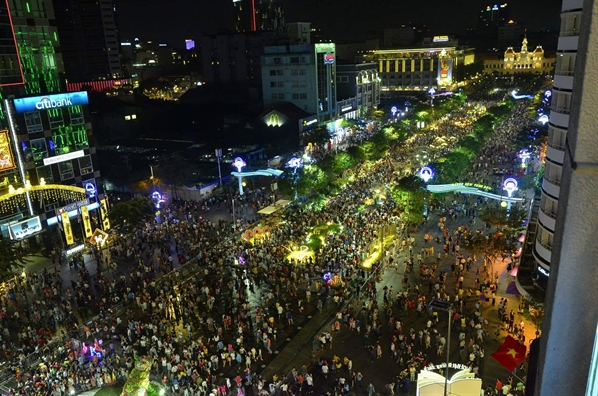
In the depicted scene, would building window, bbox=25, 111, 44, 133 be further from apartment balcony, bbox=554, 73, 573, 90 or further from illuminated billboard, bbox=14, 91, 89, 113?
apartment balcony, bbox=554, 73, 573, 90

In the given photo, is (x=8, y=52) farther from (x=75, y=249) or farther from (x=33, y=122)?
(x=75, y=249)

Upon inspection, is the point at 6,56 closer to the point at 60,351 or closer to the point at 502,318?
the point at 60,351

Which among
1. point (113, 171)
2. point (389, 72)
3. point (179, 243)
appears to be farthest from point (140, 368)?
point (389, 72)

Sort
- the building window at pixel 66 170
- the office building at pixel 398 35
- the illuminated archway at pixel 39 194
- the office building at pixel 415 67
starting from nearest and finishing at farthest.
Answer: the illuminated archway at pixel 39 194
the building window at pixel 66 170
the office building at pixel 415 67
the office building at pixel 398 35

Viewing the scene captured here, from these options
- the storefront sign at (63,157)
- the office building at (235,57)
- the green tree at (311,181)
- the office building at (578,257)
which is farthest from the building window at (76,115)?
the office building at (235,57)

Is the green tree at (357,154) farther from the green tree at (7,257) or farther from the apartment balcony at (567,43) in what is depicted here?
the green tree at (7,257)

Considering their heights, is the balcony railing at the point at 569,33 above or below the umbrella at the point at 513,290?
above

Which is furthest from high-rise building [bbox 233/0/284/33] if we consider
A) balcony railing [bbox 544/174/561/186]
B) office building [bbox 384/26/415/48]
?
balcony railing [bbox 544/174/561/186]
